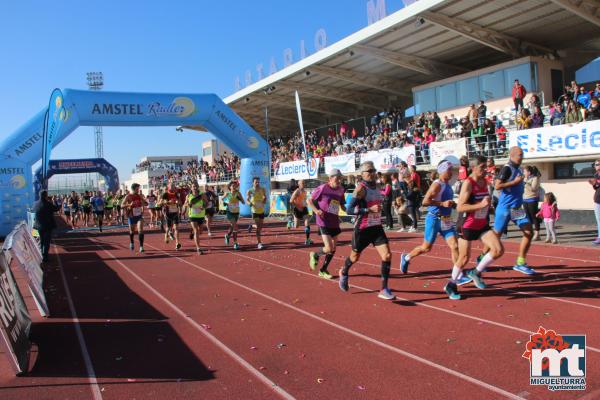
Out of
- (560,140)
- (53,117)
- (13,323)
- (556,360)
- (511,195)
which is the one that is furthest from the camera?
(53,117)

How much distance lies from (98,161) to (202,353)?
132ft

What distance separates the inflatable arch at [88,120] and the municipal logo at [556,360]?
17147mm

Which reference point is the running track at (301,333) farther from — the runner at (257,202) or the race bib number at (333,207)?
the runner at (257,202)

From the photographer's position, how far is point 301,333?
5645mm

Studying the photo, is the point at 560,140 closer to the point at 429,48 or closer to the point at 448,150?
the point at 448,150

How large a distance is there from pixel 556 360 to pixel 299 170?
79.7ft

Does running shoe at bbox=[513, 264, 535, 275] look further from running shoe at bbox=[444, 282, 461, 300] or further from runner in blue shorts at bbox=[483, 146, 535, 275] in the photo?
running shoe at bbox=[444, 282, 461, 300]

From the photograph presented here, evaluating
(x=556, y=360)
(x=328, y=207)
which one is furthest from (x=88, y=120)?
(x=556, y=360)

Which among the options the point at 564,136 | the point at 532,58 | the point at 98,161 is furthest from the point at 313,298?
the point at 98,161

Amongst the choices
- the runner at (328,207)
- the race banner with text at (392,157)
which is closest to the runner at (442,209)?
the runner at (328,207)

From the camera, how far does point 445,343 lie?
5.04 metres

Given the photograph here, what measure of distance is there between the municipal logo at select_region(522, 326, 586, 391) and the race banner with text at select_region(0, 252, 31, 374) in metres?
4.65

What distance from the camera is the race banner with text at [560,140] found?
14.0 meters

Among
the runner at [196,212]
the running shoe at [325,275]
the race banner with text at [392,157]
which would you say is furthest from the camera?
the race banner with text at [392,157]
